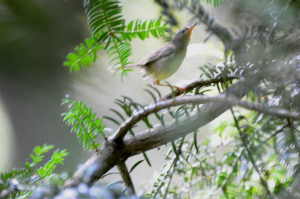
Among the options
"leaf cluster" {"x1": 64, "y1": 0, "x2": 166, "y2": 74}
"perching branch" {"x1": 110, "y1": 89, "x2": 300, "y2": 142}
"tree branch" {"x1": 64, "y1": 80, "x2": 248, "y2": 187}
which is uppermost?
"leaf cluster" {"x1": 64, "y1": 0, "x2": 166, "y2": 74}

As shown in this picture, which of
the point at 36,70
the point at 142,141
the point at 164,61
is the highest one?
the point at 36,70

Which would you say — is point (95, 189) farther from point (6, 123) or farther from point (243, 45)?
point (6, 123)

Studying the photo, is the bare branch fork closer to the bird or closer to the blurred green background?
the bird

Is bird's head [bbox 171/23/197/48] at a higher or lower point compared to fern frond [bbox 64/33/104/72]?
higher

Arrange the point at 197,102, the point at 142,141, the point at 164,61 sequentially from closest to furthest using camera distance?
the point at 197,102, the point at 142,141, the point at 164,61

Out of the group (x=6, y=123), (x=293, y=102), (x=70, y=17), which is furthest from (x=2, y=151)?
(x=293, y=102)

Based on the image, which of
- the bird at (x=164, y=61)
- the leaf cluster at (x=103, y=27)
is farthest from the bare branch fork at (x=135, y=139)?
the bird at (x=164, y=61)

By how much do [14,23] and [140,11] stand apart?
41 cm

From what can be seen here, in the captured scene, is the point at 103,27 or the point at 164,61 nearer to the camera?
the point at 103,27

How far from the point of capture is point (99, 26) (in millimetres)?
394

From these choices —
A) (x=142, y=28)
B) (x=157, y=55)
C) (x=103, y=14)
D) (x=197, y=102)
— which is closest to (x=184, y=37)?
(x=157, y=55)

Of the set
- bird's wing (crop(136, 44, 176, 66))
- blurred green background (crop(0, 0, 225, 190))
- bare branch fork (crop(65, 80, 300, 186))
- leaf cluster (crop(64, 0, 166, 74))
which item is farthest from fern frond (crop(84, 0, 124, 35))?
blurred green background (crop(0, 0, 225, 190))

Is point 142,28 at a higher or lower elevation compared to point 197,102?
higher

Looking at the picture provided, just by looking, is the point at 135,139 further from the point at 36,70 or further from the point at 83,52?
the point at 36,70
